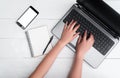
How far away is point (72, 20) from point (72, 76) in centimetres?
24

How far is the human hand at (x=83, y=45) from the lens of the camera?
1.18 metres

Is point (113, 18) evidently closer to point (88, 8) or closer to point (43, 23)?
point (88, 8)

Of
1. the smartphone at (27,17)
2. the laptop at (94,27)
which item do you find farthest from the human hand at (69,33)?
the smartphone at (27,17)

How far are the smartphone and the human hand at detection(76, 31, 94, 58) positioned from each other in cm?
22

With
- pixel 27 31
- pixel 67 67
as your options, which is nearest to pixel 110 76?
pixel 67 67

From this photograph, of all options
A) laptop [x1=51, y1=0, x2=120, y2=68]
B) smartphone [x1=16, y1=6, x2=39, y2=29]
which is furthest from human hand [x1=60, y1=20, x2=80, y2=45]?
smartphone [x1=16, y1=6, x2=39, y2=29]

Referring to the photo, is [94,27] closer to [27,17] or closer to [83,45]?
[83,45]

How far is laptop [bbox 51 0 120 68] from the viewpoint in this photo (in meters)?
1.15

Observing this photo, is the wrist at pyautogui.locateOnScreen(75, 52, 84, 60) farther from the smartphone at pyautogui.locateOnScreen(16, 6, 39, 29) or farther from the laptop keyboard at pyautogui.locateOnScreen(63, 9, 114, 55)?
the smartphone at pyautogui.locateOnScreen(16, 6, 39, 29)

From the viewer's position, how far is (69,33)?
120 centimetres

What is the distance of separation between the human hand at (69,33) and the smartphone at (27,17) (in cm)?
14

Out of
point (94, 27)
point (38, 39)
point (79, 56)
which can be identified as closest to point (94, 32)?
point (94, 27)

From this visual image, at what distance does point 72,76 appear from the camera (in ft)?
3.83

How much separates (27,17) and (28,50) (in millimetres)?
142
